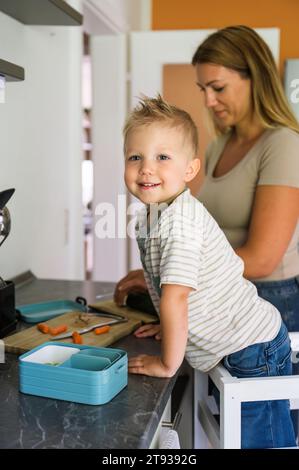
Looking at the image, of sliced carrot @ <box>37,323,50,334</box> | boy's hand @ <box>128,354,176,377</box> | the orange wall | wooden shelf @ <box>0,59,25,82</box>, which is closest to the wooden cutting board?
sliced carrot @ <box>37,323,50,334</box>

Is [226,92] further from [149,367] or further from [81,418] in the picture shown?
[81,418]

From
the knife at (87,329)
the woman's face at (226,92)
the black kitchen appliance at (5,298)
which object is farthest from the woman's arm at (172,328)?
the woman's face at (226,92)

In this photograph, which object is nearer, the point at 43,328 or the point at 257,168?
the point at 43,328

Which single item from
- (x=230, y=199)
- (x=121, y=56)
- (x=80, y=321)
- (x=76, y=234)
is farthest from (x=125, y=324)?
(x=121, y=56)

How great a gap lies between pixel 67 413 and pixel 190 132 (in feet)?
1.76

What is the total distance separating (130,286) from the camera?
54.4 inches

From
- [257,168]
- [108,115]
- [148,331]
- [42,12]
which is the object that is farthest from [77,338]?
[108,115]

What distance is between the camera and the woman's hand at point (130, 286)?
54.3 inches

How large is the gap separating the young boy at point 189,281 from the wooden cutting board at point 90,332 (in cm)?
13

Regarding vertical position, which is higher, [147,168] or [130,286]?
[147,168]

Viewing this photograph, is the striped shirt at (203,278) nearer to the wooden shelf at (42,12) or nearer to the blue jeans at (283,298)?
the blue jeans at (283,298)

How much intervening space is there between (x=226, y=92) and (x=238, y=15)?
2.10 metres

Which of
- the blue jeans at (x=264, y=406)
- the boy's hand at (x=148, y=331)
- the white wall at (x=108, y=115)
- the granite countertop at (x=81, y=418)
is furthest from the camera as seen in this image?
the white wall at (x=108, y=115)

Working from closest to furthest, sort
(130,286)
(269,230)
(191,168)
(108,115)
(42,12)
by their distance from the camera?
(191,168)
(269,230)
(130,286)
(42,12)
(108,115)
